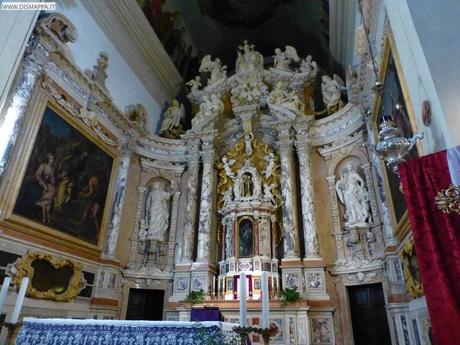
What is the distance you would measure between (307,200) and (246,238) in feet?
7.23

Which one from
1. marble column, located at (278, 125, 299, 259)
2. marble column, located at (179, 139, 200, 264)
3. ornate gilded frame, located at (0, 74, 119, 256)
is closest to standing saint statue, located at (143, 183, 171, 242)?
marble column, located at (179, 139, 200, 264)

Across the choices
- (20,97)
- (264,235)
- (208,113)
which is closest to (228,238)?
(264,235)

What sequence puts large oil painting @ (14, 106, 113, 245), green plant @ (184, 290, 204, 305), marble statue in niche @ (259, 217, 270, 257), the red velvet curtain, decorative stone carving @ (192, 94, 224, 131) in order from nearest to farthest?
the red velvet curtain → large oil painting @ (14, 106, 113, 245) → green plant @ (184, 290, 204, 305) → marble statue in niche @ (259, 217, 270, 257) → decorative stone carving @ (192, 94, 224, 131)

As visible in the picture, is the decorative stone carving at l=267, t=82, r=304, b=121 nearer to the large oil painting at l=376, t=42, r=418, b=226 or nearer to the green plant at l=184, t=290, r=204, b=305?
the large oil painting at l=376, t=42, r=418, b=226

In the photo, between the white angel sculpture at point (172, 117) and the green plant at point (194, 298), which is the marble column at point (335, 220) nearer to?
the green plant at point (194, 298)

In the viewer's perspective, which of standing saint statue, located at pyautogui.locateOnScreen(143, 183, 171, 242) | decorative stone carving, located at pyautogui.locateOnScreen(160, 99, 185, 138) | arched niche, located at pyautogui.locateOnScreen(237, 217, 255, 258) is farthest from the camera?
decorative stone carving, located at pyautogui.locateOnScreen(160, 99, 185, 138)

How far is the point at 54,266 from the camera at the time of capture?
24.8 feet

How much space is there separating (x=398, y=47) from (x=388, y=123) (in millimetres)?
2425

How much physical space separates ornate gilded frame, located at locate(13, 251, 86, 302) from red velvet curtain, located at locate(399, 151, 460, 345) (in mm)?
7179

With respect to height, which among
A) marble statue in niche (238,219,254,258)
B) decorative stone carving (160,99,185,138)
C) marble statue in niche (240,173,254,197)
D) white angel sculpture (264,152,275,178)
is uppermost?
decorative stone carving (160,99,185,138)

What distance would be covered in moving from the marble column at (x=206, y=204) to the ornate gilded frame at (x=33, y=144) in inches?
111

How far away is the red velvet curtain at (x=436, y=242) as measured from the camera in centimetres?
360

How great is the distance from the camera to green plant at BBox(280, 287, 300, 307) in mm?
8234

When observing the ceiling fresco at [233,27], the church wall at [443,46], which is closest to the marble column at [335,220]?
the ceiling fresco at [233,27]
